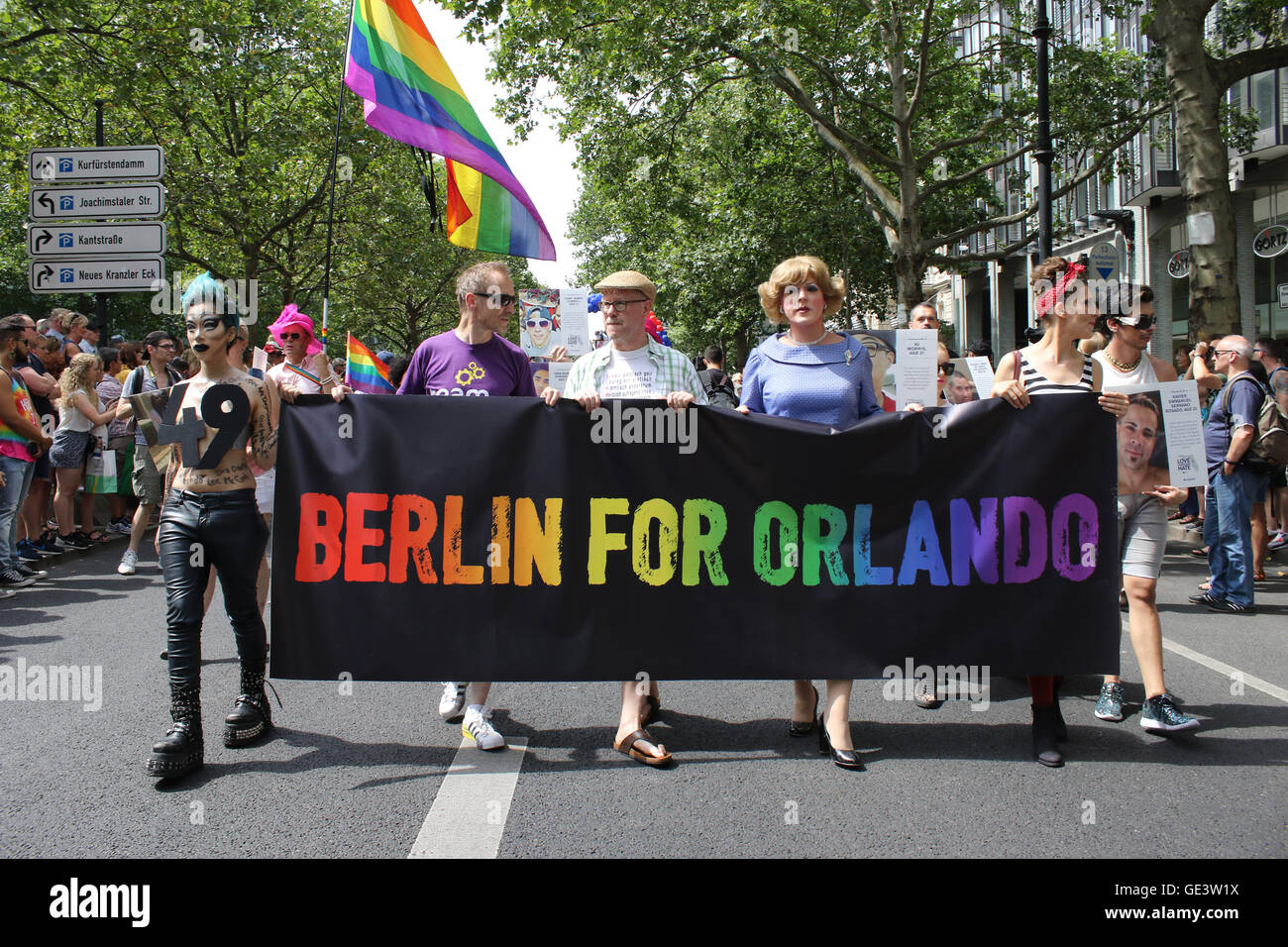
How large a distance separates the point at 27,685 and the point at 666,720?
3471 millimetres

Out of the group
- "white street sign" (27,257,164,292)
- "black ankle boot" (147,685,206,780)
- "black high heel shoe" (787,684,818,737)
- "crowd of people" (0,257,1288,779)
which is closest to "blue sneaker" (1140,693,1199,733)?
"crowd of people" (0,257,1288,779)

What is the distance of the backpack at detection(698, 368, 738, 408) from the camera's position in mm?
12219

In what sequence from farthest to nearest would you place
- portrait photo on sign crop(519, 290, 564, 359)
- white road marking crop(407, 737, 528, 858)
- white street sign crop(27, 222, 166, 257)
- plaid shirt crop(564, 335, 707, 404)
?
portrait photo on sign crop(519, 290, 564, 359) → white street sign crop(27, 222, 166, 257) → plaid shirt crop(564, 335, 707, 404) → white road marking crop(407, 737, 528, 858)

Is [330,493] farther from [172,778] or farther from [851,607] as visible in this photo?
[851,607]

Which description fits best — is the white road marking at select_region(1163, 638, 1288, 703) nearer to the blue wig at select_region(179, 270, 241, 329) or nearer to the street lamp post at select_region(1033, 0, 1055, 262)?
the blue wig at select_region(179, 270, 241, 329)

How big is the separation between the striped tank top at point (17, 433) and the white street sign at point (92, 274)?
4242mm

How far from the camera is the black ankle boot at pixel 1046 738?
14.2 feet

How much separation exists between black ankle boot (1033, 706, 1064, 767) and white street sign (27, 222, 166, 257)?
39.8 ft

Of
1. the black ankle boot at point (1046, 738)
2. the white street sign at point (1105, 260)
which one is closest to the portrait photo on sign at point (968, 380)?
the black ankle boot at point (1046, 738)

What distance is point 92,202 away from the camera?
510 inches

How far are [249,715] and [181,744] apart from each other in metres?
0.48

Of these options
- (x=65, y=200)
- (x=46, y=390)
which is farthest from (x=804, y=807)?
(x=65, y=200)

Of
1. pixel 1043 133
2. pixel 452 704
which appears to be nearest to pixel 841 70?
pixel 1043 133

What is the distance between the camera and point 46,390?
998 centimetres
